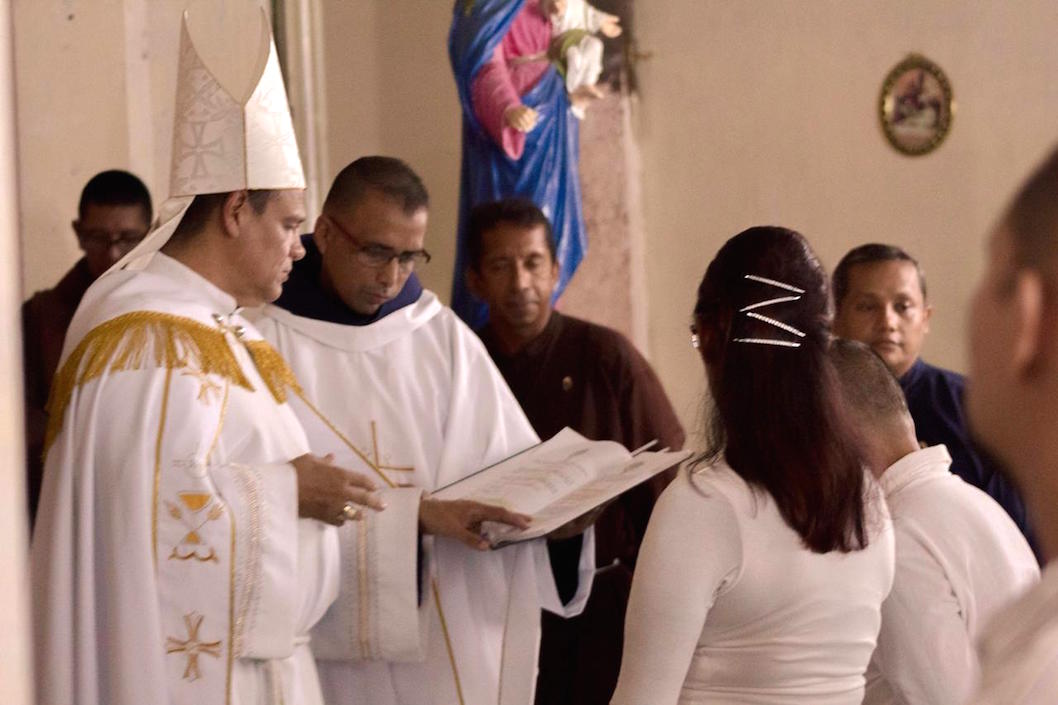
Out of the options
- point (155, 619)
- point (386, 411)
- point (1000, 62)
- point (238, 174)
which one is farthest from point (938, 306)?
point (155, 619)

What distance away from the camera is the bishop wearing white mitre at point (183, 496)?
248 cm

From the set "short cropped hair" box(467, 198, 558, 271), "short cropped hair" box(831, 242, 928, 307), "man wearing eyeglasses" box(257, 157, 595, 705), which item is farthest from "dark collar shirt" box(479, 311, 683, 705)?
"man wearing eyeglasses" box(257, 157, 595, 705)

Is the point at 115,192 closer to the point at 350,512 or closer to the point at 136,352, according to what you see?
the point at 136,352

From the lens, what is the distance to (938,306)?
18.4 feet

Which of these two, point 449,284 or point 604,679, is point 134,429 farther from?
point 449,284

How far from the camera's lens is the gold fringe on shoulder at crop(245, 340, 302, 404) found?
2.83 m

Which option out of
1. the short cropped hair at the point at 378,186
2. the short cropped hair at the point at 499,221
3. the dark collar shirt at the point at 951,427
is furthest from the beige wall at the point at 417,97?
the short cropped hair at the point at 378,186

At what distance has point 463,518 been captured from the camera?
297 cm

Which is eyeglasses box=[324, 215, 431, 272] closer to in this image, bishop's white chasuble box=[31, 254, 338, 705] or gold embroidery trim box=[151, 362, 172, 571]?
bishop's white chasuble box=[31, 254, 338, 705]

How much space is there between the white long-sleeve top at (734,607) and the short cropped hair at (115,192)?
260 cm

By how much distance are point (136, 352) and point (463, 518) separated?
77 centimetres

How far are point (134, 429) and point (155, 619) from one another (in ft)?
1.08

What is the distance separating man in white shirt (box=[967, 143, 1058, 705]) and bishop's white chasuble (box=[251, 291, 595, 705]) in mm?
2209

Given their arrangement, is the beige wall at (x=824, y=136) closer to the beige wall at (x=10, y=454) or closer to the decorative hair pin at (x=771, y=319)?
the decorative hair pin at (x=771, y=319)
